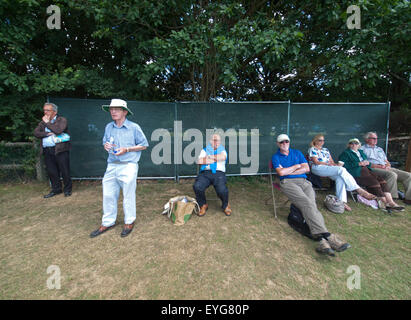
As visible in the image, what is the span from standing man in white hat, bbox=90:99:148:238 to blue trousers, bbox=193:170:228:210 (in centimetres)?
107

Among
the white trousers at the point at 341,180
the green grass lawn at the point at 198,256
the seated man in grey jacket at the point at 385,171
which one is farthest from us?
the seated man in grey jacket at the point at 385,171

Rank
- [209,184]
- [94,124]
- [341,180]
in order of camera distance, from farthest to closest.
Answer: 1. [94,124]
2. [341,180]
3. [209,184]

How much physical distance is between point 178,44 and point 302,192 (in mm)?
3467

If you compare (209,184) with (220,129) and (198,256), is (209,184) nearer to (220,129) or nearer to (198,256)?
(198,256)

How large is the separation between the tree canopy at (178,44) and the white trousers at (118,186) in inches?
89.2

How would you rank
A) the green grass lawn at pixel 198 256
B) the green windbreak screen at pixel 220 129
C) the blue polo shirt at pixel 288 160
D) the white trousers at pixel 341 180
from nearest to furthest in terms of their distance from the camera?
the green grass lawn at pixel 198 256, the blue polo shirt at pixel 288 160, the white trousers at pixel 341 180, the green windbreak screen at pixel 220 129

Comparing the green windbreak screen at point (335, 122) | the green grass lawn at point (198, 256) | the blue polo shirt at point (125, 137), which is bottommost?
the green grass lawn at point (198, 256)

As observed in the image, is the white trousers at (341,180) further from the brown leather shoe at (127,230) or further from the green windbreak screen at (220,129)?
the brown leather shoe at (127,230)

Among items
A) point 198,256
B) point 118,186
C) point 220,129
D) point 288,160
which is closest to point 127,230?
point 118,186

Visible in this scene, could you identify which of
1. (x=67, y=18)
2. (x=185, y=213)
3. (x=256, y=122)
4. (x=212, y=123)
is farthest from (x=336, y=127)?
(x=67, y=18)

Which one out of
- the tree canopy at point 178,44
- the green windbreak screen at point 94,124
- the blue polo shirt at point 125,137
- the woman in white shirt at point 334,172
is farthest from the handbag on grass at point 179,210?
the woman in white shirt at point 334,172

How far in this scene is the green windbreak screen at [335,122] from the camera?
4438 millimetres

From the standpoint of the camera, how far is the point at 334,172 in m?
3.57

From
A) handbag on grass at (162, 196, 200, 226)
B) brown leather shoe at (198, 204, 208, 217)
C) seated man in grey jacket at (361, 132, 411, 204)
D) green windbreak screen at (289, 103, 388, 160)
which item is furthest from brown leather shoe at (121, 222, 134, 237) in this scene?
seated man in grey jacket at (361, 132, 411, 204)
